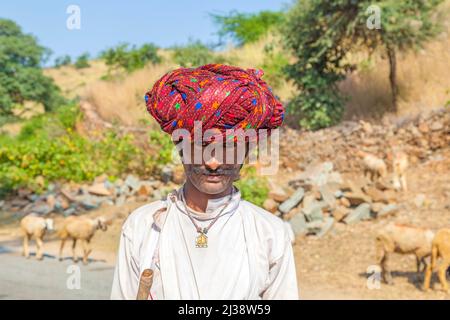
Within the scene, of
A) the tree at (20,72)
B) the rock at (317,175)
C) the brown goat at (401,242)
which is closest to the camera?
the brown goat at (401,242)

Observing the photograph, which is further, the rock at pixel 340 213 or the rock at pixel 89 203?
the rock at pixel 89 203

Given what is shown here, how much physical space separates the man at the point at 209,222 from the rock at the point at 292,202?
8.17m

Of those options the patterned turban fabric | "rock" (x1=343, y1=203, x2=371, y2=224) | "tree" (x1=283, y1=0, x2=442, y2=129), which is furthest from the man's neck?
"tree" (x1=283, y1=0, x2=442, y2=129)

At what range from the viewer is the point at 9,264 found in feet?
31.1

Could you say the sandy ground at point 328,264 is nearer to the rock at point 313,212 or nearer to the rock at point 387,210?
the rock at point 387,210

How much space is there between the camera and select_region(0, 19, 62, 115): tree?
29.3 metres

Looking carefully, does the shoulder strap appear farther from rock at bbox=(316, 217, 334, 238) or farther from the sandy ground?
rock at bbox=(316, 217, 334, 238)

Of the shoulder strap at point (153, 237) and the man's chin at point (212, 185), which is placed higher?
the man's chin at point (212, 185)

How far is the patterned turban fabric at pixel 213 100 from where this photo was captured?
2.35m

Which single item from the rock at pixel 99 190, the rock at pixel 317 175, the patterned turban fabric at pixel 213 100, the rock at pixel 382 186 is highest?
the patterned turban fabric at pixel 213 100

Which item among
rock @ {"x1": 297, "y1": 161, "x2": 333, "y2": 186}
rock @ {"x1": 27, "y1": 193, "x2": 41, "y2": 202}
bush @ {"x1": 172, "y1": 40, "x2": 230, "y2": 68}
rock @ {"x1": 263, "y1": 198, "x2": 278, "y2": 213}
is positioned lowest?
rock @ {"x1": 27, "y1": 193, "x2": 41, "y2": 202}

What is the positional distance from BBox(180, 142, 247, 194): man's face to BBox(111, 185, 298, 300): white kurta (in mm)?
73

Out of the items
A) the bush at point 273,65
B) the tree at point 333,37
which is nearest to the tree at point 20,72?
the bush at point 273,65
